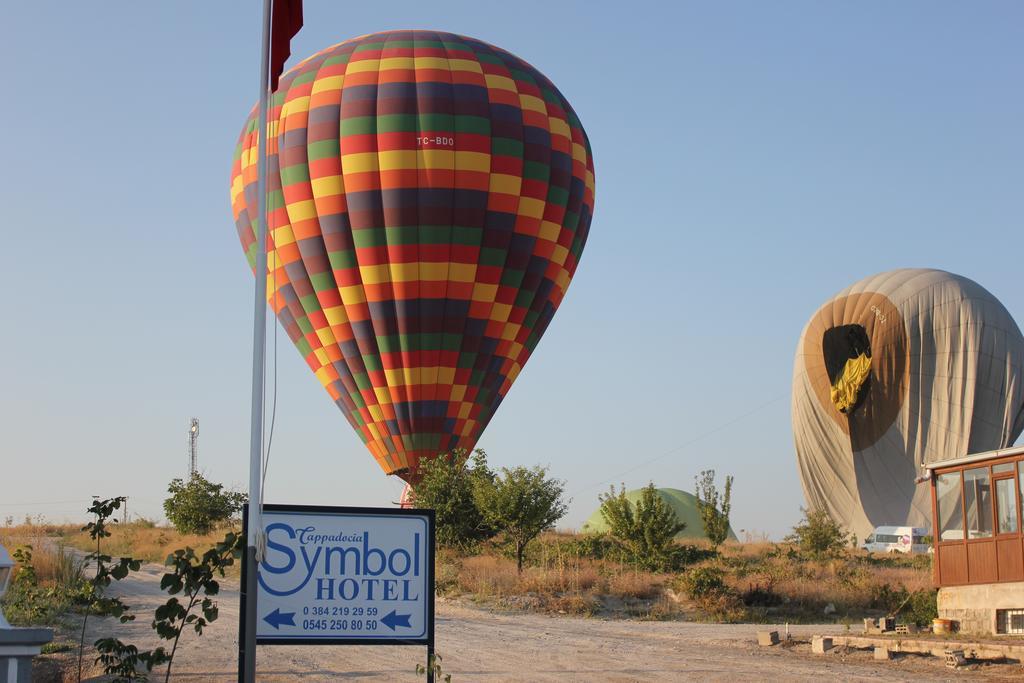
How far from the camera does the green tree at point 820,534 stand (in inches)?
1633

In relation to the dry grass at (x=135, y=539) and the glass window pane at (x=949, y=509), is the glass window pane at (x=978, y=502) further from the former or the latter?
the dry grass at (x=135, y=539)

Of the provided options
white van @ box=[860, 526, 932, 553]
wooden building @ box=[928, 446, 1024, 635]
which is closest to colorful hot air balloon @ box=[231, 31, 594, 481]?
wooden building @ box=[928, 446, 1024, 635]

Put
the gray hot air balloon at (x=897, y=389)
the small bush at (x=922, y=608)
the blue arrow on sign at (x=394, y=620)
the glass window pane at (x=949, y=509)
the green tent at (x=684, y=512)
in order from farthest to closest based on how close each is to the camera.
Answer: the green tent at (x=684, y=512), the gray hot air balloon at (x=897, y=389), the small bush at (x=922, y=608), the glass window pane at (x=949, y=509), the blue arrow on sign at (x=394, y=620)

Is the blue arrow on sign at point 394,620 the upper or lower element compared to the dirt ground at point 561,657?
upper

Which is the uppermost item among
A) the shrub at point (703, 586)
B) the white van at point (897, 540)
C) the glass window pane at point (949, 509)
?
the glass window pane at point (949, 509)

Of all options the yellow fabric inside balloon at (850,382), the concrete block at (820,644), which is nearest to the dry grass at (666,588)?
the concrete block at (820,644)

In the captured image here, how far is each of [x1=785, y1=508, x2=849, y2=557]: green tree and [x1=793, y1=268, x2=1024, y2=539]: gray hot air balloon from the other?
912 millimetres

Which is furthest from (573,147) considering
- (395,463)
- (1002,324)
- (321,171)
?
(1002,324)

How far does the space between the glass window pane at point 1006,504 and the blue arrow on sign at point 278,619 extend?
14766 mm

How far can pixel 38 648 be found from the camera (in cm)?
812

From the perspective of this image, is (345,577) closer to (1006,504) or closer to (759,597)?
(1006,504)

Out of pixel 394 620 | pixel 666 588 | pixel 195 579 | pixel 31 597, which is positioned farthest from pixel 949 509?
pixel 195 579

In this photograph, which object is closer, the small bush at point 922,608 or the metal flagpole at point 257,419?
the metal flagpole at point 257,419

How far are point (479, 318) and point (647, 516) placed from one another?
22.3 feet
